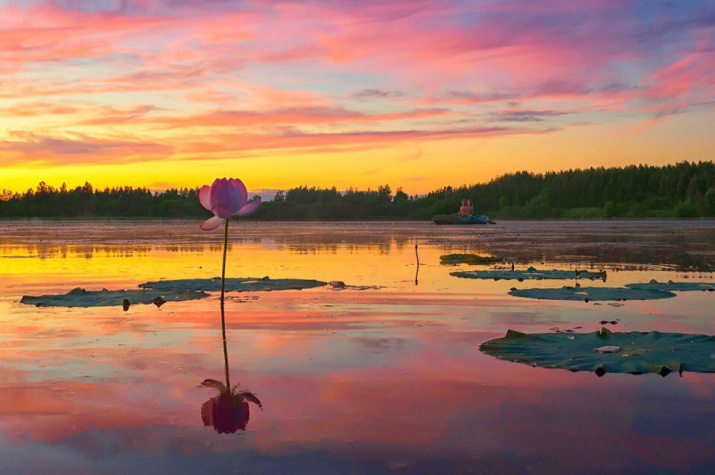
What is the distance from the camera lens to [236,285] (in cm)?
1233

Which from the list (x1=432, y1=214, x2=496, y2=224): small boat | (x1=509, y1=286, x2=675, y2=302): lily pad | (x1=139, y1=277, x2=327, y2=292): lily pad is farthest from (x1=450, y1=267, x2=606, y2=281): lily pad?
(x1=432, y1=214, x2=496, y2=224): small boat

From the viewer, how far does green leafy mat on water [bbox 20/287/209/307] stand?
1007cm

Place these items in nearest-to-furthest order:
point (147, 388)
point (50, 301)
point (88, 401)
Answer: point (88, 401)
point (147, 388)
point (50, 301)

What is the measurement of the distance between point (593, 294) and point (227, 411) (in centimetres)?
758

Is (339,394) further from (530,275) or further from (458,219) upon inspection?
(458,219)

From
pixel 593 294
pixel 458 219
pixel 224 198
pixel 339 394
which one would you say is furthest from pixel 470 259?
pixel 458 219

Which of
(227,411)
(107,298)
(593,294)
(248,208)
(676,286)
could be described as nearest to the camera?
(227,411)

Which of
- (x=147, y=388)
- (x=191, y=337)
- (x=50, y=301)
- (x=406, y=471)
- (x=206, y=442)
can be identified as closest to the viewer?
(x=406, y=471)

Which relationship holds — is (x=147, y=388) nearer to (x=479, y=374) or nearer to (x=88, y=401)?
(x=88, y=401)

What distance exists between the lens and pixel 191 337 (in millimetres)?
7695

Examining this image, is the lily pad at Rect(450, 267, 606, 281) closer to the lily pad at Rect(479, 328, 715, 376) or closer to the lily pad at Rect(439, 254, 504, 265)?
the lily pad at Rect(439, 254, 504, 265)

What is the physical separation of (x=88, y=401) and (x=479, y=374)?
2.81m

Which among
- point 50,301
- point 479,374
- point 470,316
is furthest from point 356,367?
point 50,301

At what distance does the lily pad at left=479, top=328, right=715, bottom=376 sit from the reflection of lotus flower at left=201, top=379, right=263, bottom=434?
2358mm
